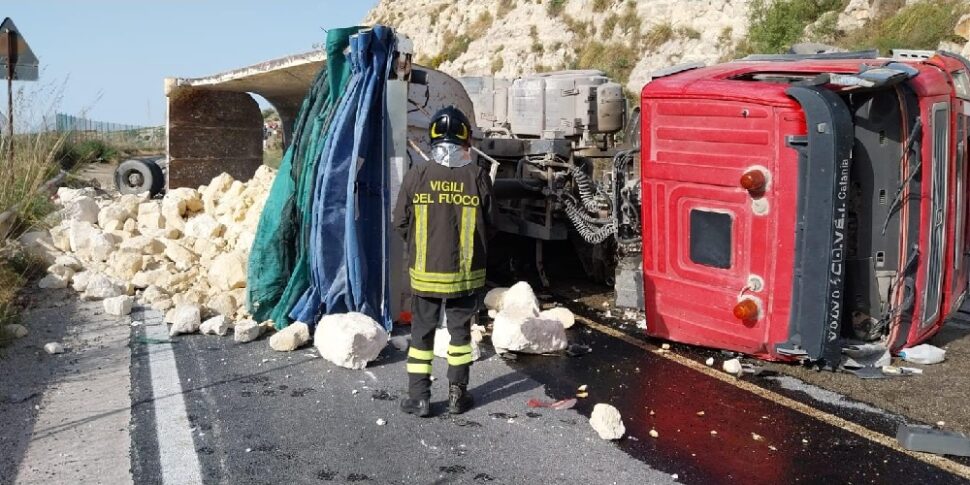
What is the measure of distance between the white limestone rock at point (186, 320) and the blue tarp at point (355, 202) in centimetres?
68

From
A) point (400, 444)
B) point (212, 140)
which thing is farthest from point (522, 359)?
point (212, 140)

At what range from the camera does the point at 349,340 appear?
5.13 meters

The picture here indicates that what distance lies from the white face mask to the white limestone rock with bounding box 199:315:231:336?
2295 mm

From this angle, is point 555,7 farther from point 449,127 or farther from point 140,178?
point 449,127

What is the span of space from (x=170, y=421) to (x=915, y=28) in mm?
17611

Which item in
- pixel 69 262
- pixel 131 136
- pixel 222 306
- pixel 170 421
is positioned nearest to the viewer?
pixel 170 421

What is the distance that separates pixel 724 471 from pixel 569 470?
70 centimetres

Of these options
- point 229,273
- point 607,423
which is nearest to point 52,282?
point 229,273

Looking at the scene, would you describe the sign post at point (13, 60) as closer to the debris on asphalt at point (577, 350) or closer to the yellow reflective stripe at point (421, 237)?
the yellow reflective stripe at point (421, 237)

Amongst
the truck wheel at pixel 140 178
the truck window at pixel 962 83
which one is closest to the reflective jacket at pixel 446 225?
the truck window at pixel 962 83

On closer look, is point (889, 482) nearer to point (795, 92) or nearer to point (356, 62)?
point (795, 92)

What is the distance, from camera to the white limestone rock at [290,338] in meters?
5.52

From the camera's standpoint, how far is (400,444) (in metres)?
4.03

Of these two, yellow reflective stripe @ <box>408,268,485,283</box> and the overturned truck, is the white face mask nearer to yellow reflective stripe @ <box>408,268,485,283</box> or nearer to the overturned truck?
yellow reflective stripe @ <box>408,268,485,283</box>
